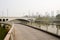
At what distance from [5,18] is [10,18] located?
3.93m

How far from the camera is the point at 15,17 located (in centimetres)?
11356

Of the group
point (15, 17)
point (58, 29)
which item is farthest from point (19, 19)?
point (58, 29)

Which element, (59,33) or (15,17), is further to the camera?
(15,17)

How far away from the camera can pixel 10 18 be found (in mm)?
110000

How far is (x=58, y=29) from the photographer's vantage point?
1591cm

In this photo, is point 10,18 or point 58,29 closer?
point 58,29

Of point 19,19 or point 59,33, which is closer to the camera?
point 59,33

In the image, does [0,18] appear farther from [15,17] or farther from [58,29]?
[58,29]

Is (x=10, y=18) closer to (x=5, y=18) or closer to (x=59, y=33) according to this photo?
(x=5, y=18)

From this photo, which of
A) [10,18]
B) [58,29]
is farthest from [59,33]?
[10,18]

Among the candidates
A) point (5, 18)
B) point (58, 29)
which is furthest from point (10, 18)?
point (58, 29)

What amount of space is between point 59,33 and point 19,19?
333 feet

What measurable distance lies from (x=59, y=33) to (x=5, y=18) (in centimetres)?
9784

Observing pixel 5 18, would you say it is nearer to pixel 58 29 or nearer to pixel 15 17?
pixel 15 17
